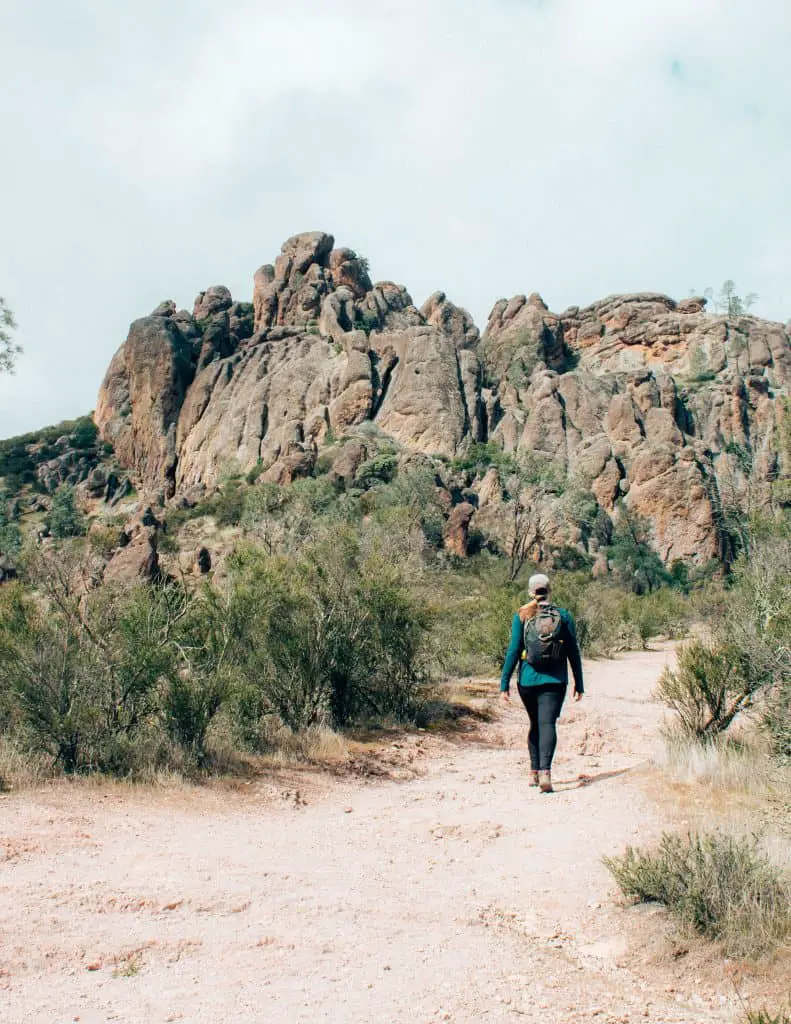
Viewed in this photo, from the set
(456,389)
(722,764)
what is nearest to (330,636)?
(722,764)

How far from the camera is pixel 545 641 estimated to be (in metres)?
6.58

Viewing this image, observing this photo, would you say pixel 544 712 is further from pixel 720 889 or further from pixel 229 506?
pixel 229 506

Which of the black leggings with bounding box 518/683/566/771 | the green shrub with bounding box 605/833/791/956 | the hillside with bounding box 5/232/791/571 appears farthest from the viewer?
the hillside with bounding box 5/232/791/571

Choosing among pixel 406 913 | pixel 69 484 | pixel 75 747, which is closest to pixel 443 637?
pixel 75 747

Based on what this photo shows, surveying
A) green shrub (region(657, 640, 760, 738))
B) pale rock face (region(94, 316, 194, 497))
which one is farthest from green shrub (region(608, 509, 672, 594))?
pale rock face (region(94, 316, 194, 497))

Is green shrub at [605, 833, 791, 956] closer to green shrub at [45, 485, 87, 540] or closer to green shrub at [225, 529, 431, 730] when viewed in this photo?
green shrub at [225, 529, 431, 730]

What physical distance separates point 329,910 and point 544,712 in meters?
2.93

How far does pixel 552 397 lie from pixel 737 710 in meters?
58.6

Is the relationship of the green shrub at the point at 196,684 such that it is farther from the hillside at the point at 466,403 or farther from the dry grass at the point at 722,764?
the hillside at the point at 466,403

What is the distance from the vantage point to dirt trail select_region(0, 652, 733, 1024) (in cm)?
314

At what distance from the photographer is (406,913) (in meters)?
4.12

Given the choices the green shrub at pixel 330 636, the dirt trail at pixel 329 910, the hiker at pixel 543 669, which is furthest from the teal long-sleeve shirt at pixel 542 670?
the green shrub at pixel 330 636

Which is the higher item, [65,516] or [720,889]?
[65,516]

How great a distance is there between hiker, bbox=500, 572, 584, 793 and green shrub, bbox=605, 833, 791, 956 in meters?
2.48
